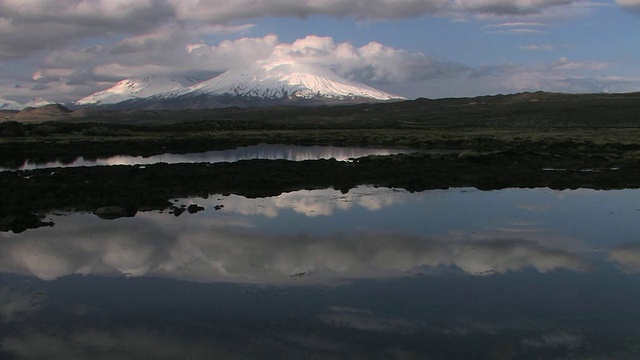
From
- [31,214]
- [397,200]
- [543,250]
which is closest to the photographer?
[543,250]

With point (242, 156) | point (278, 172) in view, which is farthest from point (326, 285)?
point (242, 156)

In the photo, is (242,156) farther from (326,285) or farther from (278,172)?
(326,285)

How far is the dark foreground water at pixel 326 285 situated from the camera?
10.9m

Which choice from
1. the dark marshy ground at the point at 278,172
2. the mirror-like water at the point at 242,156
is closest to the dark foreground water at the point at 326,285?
the dark marshy ground at the point at 278,172

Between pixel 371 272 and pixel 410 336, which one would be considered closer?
pixel 410 336

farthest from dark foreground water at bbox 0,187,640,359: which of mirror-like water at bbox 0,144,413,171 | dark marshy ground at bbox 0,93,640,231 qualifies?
mirror-like water at bbox 0,144,413,171

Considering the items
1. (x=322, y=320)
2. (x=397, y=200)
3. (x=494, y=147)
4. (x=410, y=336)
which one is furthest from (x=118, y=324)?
(x=494, y=147)

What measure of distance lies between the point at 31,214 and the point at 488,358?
721 inches

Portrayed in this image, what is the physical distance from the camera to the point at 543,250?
1753 centimetres

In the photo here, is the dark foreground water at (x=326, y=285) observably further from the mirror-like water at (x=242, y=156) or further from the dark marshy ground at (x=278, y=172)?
the mirror-like water at (x=242, y=156)

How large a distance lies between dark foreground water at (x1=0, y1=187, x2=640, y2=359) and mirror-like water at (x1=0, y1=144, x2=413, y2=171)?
21663 millimetres

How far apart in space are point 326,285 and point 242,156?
117ft

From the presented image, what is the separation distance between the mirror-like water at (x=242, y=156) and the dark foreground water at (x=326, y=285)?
21.7m

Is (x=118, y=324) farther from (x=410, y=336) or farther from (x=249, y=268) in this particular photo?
(x=410, y=336)
